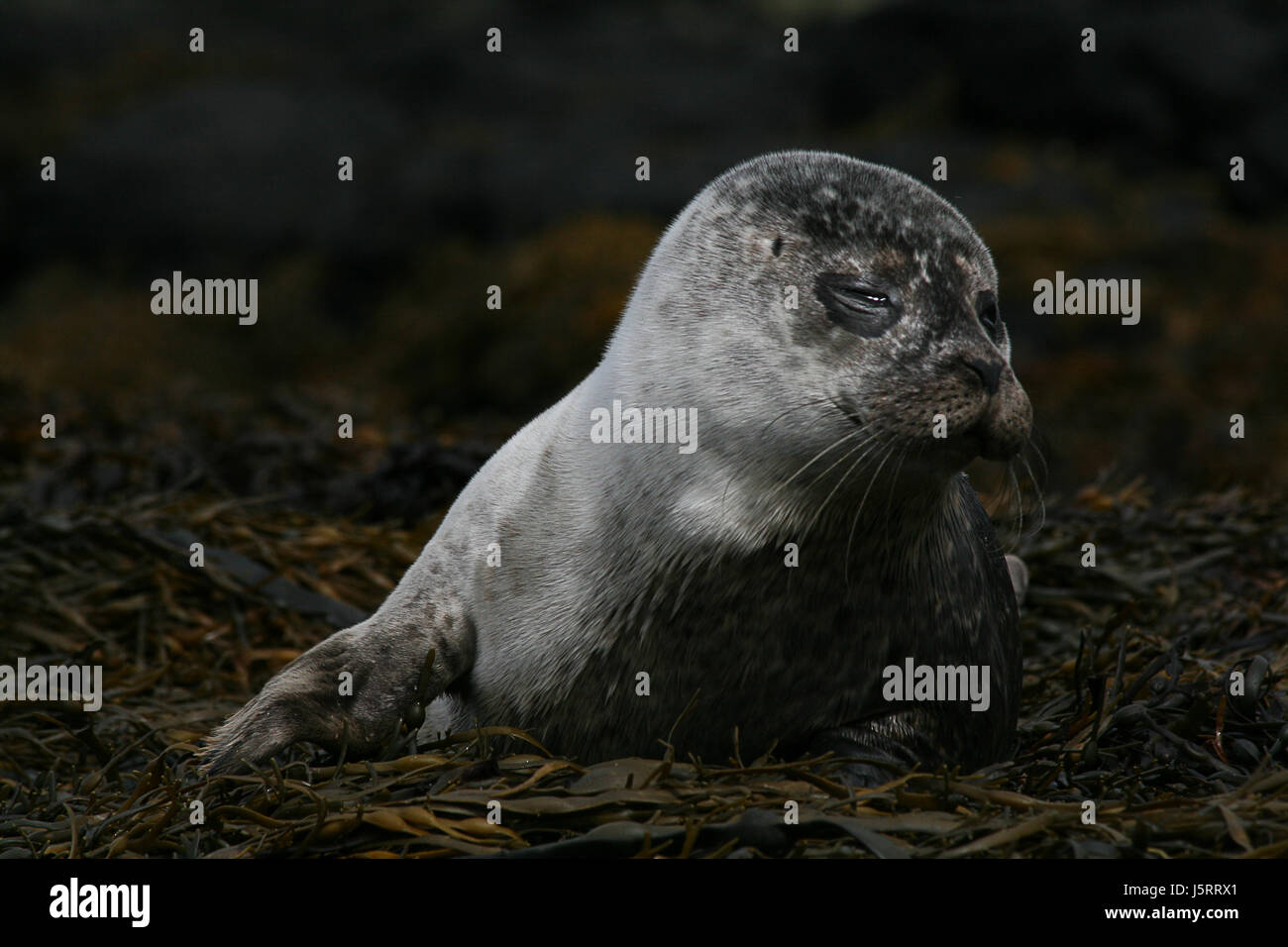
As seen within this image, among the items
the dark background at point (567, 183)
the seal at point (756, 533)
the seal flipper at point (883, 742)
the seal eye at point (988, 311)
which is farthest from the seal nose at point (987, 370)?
the dark background at point (567, 183)

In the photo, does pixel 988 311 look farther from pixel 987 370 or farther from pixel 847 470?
pixel 847 470

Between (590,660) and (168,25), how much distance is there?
1991 cm

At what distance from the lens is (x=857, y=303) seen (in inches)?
122

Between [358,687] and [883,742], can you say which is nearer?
[883,742]

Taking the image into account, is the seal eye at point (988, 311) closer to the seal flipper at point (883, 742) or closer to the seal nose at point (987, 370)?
the seal nose at point (987, 370)

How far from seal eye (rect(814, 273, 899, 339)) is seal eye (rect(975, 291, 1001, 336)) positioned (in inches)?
8.5

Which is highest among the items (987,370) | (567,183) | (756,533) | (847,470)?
(567,183)

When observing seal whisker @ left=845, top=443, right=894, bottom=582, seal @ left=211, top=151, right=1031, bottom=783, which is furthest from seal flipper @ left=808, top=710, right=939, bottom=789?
seal whisker @ left=845, top=443, right=894, bottom=582

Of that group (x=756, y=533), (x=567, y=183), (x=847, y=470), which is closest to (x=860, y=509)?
(x=847, y=470)

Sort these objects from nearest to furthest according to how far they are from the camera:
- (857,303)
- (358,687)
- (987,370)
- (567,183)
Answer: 1. (987,370)
2. (857,303)
3. (358,687)
4. (567,183)

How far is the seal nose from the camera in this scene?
9.75ft

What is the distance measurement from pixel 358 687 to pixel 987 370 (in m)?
1.61

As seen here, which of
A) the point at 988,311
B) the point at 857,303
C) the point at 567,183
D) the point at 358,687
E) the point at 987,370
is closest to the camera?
the point at 987,370
